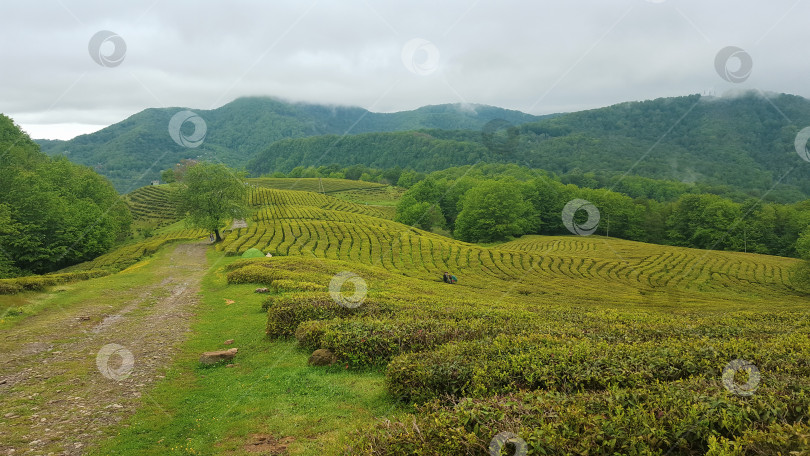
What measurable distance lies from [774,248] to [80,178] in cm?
14061

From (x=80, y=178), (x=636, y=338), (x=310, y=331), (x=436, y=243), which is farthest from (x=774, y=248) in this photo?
(x=80, y=178)

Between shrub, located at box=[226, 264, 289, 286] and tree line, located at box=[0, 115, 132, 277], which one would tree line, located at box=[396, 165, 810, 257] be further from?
shrub, located at box=[226, 264, 289, 286]

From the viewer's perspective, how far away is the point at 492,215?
326ft

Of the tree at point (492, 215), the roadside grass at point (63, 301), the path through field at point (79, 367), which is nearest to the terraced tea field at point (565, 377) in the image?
the path through field at point (79, 367)

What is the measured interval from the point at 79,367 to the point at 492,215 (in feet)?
307

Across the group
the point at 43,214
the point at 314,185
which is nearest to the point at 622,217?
the point at 314,185

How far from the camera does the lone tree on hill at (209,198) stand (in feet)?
175

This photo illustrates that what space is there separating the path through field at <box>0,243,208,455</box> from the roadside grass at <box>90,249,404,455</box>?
614 mm

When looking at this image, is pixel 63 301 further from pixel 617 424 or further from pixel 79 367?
pixel 617 424

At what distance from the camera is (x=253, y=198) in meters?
108

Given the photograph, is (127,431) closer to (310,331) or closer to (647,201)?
(310,331)

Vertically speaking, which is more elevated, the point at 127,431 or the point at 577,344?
the point at 577,344

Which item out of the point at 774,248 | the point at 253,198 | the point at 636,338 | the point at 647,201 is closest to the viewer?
the point at 636,338

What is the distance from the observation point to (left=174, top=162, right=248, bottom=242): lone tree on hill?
53.3 metres
